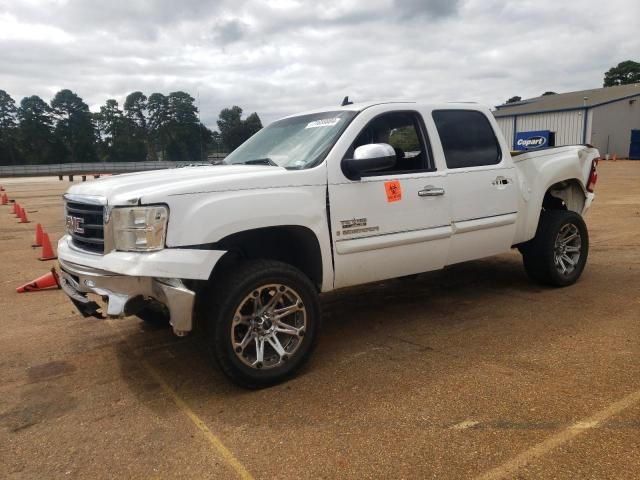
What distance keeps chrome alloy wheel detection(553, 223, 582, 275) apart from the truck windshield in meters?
2.97

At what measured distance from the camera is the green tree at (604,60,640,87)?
265ft

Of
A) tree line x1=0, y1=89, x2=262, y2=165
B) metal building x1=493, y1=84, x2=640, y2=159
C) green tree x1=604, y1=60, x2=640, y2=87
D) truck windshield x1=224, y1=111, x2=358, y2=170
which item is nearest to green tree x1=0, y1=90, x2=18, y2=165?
tree line x1=0, y1=89, x2=262, y2=165

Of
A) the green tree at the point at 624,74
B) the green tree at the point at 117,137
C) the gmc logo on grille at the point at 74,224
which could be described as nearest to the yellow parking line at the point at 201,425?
the gmc logo on grille at the point at 74,224

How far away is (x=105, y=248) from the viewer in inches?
131

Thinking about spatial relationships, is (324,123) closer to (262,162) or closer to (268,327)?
(262,162)

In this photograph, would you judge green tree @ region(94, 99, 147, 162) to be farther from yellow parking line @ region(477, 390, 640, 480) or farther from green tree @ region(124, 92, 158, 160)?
yellow parking line @ region(477, 390, 640, 480)

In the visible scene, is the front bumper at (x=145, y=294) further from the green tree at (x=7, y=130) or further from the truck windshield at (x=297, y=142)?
the green tree at (x=7, y=130)

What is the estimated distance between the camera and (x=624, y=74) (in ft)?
273

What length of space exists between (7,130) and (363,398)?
9106 centimetres

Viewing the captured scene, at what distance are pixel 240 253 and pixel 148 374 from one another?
113cm

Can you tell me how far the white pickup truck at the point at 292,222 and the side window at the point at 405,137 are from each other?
12mm

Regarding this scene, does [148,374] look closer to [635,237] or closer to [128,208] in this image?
[128,208]

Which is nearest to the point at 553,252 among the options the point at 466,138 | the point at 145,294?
the point at 466,138

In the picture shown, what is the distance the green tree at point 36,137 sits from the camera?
7719 centimetres
